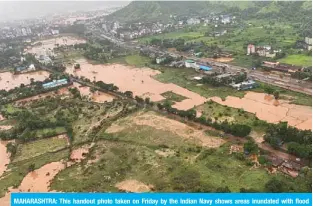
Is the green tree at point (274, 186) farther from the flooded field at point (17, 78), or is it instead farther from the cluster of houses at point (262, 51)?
the flooded field at point (17, 78)

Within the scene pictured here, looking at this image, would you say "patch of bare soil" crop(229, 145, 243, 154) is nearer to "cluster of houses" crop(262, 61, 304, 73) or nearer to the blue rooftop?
"cluster of houses" crop(262, 61, 304, 73)

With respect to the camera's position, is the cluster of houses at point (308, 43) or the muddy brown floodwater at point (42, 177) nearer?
the muddy brown floodwater at point (42, 177)

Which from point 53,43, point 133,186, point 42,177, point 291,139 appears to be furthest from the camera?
point 53,43

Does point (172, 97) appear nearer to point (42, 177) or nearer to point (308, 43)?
point (42, 177)

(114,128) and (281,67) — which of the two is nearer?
(114,128)

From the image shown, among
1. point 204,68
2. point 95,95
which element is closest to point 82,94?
point 95,95

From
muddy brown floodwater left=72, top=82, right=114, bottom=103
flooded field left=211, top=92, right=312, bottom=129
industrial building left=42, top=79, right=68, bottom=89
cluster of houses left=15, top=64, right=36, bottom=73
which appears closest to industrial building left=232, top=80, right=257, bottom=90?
flooded field left=211, top=92, right=312, bottom=129

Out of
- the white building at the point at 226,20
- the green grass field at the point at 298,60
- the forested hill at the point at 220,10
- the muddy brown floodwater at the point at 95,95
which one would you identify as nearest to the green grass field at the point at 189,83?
the muddy brown floodwater at the point at 95,95
